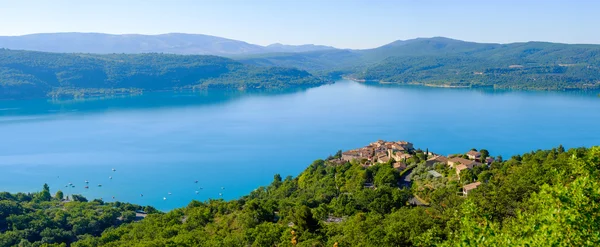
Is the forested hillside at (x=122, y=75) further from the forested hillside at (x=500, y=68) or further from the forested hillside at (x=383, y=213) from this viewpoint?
the forested hillside at (x=383, y=213)

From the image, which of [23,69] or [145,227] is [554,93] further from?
[23,69]

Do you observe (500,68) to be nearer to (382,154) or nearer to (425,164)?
(382,154)

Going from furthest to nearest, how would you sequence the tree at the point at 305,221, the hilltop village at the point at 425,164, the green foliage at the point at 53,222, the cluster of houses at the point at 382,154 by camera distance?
the cluster of houses at the point at 382,154
the hilltop village at the point at 425,164
the green foliage at the point at 53,222
the tree at the point at 305,221

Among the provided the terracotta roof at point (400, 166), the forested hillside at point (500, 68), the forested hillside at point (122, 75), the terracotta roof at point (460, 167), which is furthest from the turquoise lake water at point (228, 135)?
the forested hillside at point (500, 68)

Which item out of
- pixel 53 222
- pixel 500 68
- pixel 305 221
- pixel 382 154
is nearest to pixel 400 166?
pixel 382 154

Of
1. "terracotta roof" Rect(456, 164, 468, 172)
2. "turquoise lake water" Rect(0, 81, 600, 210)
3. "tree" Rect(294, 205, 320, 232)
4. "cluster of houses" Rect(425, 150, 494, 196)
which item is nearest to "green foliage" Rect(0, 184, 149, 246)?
"turquoise lake water" Rect(0, 81, 600, 210)
